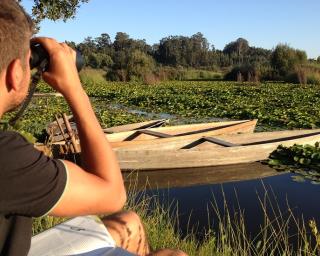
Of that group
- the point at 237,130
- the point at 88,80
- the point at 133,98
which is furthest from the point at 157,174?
the point at 88,80

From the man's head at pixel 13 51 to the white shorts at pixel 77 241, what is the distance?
87cm

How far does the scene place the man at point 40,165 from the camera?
140 cm

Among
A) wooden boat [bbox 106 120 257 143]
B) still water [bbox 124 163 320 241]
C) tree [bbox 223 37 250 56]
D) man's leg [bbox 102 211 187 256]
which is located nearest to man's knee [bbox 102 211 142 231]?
man's leg [bbox 102 211 187 256]

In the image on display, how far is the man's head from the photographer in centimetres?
141

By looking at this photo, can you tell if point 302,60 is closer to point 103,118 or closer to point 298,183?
point 103,118

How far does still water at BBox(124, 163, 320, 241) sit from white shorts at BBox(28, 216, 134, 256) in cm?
368

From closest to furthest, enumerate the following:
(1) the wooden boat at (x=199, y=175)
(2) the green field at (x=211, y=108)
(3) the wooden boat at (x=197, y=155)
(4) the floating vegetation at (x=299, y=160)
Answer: (3) the wooden boat at (x=197, y=155) < (1) the wooden boat at (x=199, y=175) < (4) the floating vegetation at (x=299, y=160) < (2) the green field at (x=211, y=108)

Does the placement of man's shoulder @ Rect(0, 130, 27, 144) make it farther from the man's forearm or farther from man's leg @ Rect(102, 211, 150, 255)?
man's leg @ Rect(102, 211, 150, 255)

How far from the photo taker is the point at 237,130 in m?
11.3

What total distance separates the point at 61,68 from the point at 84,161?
31 centimetres

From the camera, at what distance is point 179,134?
36.5 feet

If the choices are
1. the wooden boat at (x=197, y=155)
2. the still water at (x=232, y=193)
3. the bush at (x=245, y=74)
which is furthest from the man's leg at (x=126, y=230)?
the bush at (x=245, y=74)

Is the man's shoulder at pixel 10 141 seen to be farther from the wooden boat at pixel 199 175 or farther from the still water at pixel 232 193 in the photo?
the wooden boat at pixel 199 175

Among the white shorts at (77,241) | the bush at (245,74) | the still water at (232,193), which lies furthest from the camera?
the bush at (245,74)
